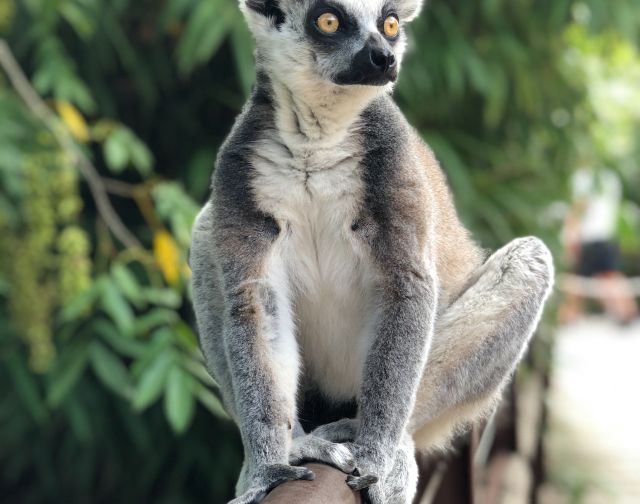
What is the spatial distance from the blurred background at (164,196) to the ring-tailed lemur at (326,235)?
81 cm

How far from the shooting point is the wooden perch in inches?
69.6

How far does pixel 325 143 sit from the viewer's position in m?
2.73

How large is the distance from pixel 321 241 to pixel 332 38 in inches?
21.3

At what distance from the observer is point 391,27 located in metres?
2.72

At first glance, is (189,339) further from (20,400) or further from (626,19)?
(626,19)

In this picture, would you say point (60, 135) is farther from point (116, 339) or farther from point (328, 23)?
point (328, 23)

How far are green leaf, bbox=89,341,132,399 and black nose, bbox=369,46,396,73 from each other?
2.45 m

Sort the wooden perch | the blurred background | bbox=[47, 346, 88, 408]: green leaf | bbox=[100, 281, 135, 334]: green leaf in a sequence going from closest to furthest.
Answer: the wooden perch
bbox=[100, 281, 135, 334]: green leaf
the blurred background
bbox=[47, 346, 88, 408]: green leaf

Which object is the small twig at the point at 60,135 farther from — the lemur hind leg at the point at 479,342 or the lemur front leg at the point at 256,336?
the lemur hind leg at the point at 479,342

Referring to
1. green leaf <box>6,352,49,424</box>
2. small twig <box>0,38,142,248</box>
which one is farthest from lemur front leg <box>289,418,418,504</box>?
green leaf <box>6,352,49,424</box>

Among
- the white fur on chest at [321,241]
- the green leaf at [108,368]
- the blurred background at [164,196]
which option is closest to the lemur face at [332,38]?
the white fur on chest at [321,241]

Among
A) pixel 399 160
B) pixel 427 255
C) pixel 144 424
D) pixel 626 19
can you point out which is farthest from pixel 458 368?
pixel 626 19

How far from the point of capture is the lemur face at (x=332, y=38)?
8.54 ft

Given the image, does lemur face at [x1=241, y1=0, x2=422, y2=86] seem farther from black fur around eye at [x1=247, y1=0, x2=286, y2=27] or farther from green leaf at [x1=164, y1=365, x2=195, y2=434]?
green leaf at [x1=164, y1=365, x2=195, y2=434]
